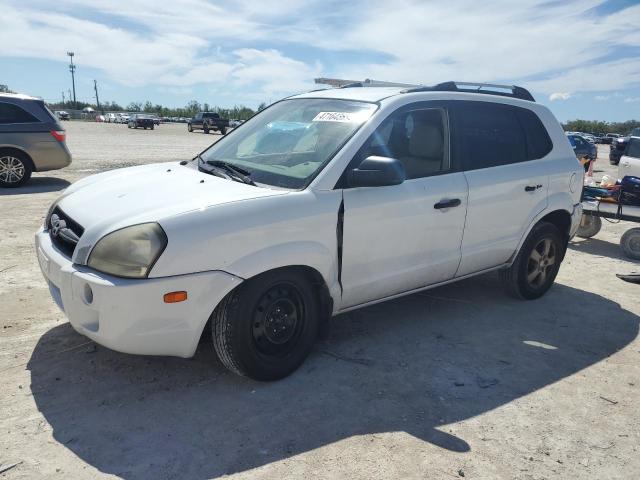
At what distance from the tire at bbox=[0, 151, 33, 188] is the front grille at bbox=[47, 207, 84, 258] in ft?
26.3

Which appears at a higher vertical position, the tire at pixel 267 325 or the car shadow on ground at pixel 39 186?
the tire at pixel 267 325

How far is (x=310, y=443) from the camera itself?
2855 millimetres

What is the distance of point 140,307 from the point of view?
2840 millimetres

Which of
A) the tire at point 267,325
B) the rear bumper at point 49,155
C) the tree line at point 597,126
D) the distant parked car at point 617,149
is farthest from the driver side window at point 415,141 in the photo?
the tree line at point 597,126

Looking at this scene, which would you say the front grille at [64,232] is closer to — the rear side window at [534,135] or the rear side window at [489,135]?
the rear side window at [489,135]

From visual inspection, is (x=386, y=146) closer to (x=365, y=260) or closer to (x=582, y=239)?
(x=365, y=260)

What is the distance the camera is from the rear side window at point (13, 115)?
10.3 m

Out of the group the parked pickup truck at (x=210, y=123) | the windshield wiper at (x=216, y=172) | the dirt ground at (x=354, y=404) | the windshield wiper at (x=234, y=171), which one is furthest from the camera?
the parked pickup truck at (x=210, y=123)

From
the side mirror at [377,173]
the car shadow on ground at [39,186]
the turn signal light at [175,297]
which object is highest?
the side mirror at [377,173]

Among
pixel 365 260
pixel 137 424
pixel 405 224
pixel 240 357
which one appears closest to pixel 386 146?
pixel 405 224

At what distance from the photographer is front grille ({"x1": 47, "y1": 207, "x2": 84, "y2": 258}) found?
3.22 metres

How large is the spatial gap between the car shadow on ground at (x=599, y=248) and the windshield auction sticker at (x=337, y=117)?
5.11 metres

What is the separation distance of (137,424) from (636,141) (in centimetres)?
1317

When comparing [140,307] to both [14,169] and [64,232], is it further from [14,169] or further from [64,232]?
[14,169]
